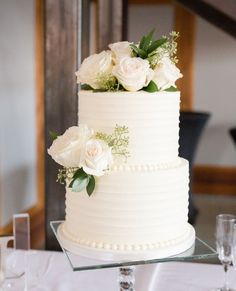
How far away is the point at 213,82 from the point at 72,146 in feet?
13.9

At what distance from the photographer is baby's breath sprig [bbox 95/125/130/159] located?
1.02 meters

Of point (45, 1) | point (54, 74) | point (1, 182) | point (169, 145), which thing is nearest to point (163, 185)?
point (169, 145)

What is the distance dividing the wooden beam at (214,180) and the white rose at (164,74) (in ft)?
13.7

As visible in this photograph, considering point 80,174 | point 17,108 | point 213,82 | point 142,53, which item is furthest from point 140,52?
point 213,82

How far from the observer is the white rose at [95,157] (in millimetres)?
982

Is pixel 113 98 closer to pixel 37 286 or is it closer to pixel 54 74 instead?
pixel 37 286

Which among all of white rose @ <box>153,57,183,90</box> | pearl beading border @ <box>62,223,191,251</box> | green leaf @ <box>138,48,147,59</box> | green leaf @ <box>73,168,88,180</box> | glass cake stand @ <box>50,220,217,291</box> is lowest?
glass cake stand @ <box>50,220,217,291</box>

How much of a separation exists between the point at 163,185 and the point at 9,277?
60 centimetres

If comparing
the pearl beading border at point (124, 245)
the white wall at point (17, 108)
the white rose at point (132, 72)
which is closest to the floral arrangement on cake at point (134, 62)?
the white rose at point (132, 72)

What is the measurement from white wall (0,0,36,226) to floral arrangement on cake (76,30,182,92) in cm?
213

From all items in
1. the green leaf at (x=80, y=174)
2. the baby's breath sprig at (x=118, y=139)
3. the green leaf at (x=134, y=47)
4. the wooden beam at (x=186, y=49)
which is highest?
the wooden beam at (x=186, y=49)

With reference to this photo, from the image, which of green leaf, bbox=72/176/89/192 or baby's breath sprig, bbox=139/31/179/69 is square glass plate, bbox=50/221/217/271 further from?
baby's breath sprig, bbox=139/31/179/69

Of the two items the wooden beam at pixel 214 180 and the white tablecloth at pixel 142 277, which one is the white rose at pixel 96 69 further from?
the wooden beam at pixel 214 180

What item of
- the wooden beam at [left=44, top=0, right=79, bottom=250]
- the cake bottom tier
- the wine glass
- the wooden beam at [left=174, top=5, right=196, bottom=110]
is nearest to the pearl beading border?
the cake bottom tier
